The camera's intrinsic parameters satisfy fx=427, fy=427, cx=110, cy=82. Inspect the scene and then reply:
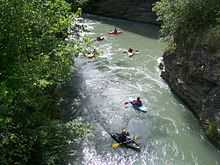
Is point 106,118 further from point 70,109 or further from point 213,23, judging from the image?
point 213,23

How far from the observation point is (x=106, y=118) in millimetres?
19203

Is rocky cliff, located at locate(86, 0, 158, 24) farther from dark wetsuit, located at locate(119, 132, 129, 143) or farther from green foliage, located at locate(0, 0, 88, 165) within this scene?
green foliage, located at locate(0, 0, 88, 165)

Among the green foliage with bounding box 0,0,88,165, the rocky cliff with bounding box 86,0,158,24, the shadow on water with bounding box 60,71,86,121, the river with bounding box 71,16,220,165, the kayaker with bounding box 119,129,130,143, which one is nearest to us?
the green foliage with bounding box 0,0,88,165

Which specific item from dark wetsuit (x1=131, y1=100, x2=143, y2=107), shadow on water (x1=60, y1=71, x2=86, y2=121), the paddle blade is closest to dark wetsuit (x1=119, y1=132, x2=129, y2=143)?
the paddle blade

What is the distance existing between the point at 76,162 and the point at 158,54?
14223mm

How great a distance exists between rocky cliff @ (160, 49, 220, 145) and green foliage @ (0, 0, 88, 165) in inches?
256

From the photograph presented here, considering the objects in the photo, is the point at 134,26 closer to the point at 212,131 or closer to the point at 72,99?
the point at 72,99

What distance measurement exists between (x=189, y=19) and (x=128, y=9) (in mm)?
17871

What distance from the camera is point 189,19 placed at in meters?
20.2

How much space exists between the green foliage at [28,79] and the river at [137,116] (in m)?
3.48

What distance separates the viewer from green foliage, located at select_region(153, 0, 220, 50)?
19547 mm

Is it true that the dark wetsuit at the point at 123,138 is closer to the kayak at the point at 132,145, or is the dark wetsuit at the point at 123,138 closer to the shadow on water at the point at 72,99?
the kayak at the point at 132,145

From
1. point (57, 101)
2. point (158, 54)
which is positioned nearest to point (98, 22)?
point (158, 54)

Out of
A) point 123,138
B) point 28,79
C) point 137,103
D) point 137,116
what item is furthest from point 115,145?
point 28,79
